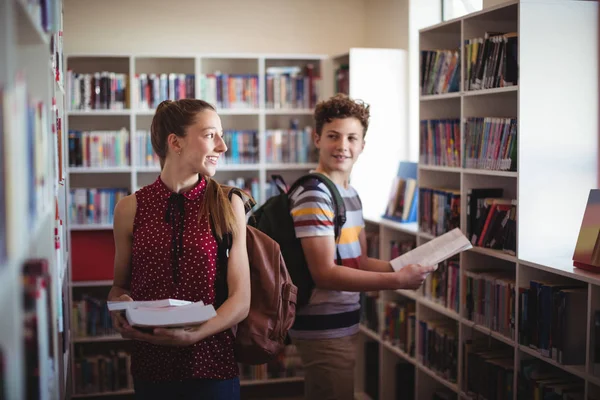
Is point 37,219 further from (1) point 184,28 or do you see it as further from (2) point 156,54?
(1) point 184,28

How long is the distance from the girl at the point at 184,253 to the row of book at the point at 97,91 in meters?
3.10

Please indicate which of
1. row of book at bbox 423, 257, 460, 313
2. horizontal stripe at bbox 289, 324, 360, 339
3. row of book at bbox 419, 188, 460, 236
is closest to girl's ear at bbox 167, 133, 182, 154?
horizontal stripe at bbox 289, 324, 360, 339

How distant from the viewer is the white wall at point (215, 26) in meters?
→ 5.27

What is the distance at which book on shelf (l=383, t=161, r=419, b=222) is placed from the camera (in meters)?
4.21

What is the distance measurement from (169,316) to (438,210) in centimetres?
210

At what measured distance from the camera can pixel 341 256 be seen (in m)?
2.61

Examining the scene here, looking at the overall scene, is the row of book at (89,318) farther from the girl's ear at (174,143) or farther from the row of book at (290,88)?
the girl's ear at (174,143)

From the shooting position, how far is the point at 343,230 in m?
2.61

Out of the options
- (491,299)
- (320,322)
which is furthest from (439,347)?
(320,322)

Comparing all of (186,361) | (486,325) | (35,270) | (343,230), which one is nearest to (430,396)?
(486,325)

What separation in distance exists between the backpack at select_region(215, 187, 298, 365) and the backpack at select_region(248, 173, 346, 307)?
34cm

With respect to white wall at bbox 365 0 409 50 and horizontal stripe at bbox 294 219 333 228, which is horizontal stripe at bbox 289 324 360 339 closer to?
horizontal stripe at bbox 294 219 333 228

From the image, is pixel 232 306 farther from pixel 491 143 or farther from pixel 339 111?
pixel 491 143

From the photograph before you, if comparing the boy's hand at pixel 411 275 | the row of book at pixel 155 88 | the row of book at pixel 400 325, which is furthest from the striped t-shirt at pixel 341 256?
the row of book at pixel 155 88
